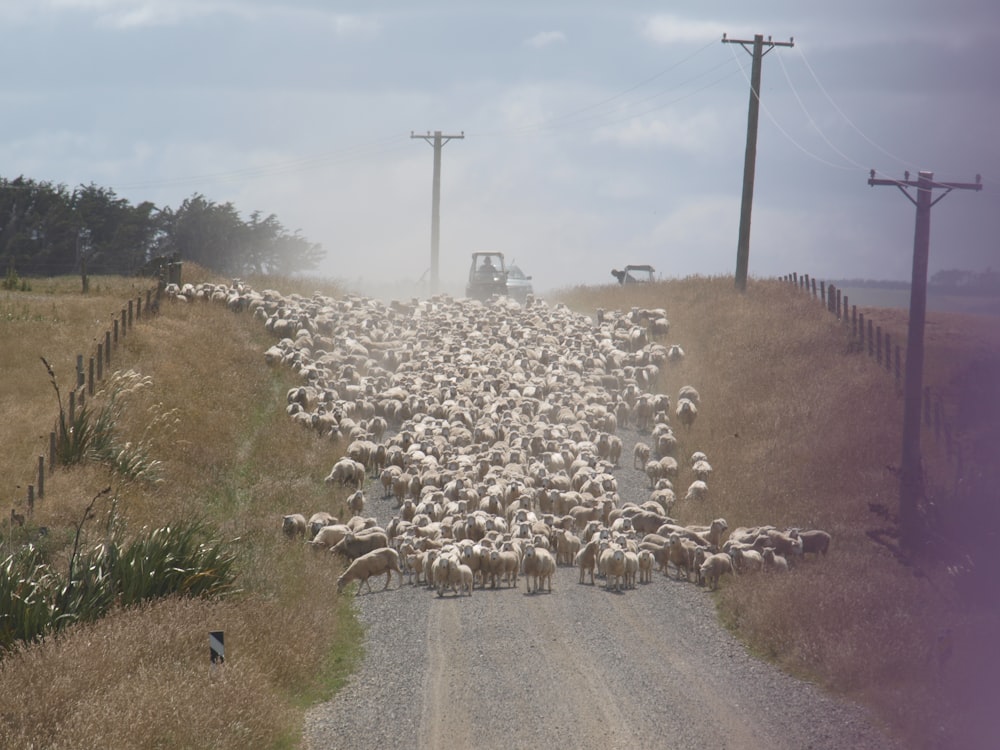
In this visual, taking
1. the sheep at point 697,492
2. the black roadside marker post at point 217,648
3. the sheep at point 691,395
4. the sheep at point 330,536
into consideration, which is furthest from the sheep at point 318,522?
the sheep at point 691,395

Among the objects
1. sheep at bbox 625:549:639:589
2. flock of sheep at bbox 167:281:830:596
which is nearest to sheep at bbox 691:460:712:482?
flock of sheep at bbox 167:281:830:596

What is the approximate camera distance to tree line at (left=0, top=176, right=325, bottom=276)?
241 ft

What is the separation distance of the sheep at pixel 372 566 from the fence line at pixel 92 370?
19.2ft

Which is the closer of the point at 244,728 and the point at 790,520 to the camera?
the point at 244,728

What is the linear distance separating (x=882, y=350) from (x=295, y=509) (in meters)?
21.8

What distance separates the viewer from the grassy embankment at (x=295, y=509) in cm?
1196

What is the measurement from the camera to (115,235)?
260 feet

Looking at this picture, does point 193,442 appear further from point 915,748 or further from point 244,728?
point 915,748

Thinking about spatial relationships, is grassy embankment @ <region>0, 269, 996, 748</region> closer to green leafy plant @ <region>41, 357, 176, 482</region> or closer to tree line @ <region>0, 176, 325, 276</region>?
green leafy plant @ <region>41, 357, 176, 482</region>

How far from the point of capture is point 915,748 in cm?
1179

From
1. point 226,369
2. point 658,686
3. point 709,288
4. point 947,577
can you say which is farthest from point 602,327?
point 658,686

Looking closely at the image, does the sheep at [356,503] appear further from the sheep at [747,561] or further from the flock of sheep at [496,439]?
the sheep at [747,561]

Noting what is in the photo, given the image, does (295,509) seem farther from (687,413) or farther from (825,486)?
(687,413)

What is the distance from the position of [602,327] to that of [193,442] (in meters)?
20.2
